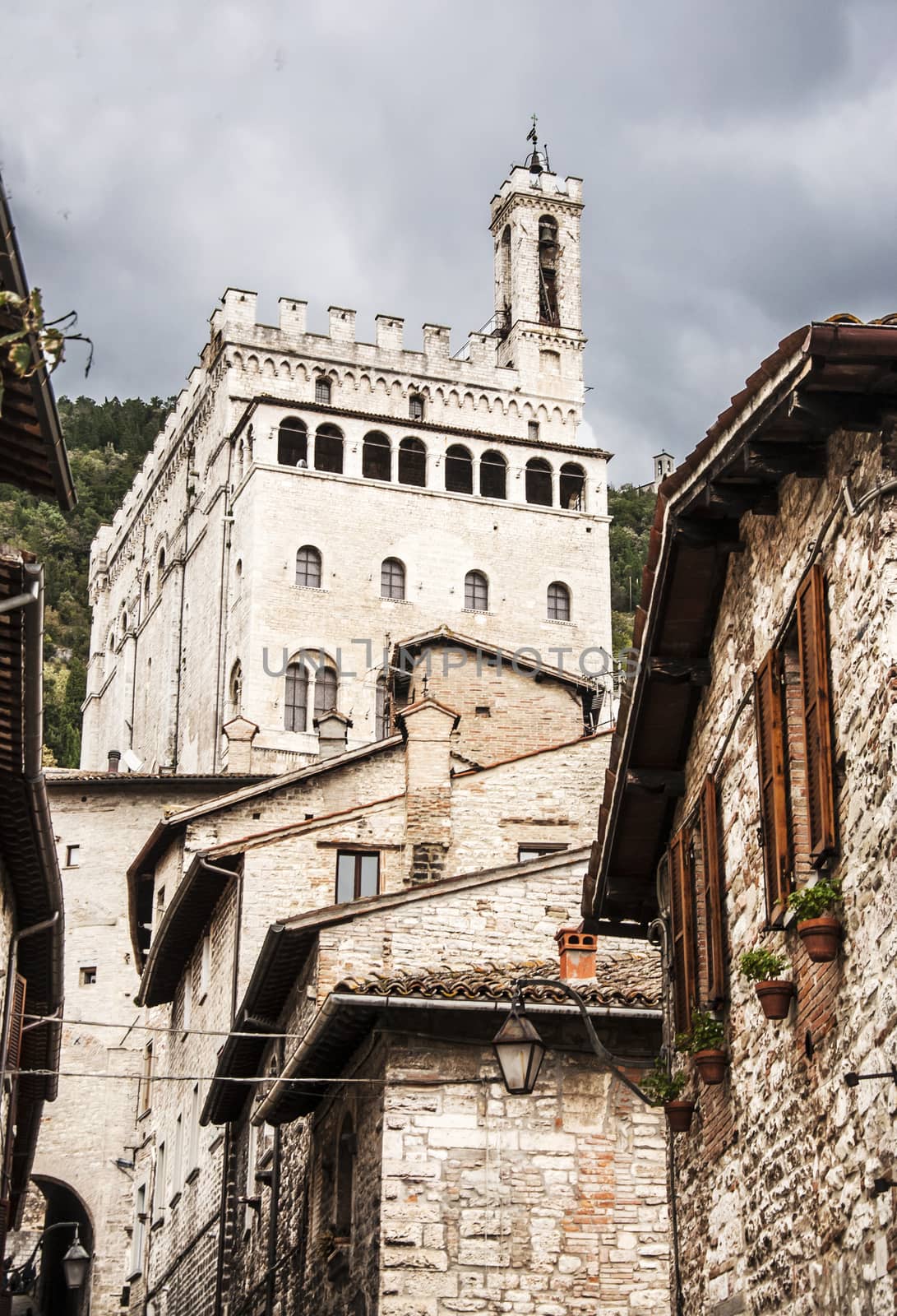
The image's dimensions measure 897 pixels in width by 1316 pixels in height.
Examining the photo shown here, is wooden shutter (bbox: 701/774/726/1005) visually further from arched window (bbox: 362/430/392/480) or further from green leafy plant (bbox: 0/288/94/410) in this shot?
arched window (bbox: 362/430/392/480)

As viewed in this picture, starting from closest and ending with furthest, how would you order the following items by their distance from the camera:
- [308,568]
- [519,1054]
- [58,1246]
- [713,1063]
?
[713,1063]
[519,1054]
[58,1246]
[308,568]

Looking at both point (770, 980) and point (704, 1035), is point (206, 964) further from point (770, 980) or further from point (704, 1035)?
point (770, 980)

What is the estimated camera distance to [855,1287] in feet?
26.2

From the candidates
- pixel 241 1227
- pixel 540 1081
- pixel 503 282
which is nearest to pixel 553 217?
pixel 503 282

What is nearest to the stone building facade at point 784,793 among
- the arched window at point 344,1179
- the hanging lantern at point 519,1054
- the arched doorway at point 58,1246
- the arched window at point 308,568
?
the hanging lantern at point 519,1054

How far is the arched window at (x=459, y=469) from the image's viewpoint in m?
59.8

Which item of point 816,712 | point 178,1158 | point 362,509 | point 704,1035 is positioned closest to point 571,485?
point 362,509

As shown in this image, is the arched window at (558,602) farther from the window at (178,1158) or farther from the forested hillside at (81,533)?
the window at (178,1158)

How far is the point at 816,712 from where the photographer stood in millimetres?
8680

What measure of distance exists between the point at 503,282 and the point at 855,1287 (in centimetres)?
6004

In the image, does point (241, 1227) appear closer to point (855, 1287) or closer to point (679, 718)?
point (679, 718)

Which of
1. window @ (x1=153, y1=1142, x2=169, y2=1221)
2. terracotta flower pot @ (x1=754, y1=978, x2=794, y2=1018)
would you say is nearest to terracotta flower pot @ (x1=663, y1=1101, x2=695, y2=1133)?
terracotta flower pot @ (x1=754, y1=978, x2=794, y2=1018)

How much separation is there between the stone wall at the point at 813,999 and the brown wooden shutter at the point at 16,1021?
9461 millimetres

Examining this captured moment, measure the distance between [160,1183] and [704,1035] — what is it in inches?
906
